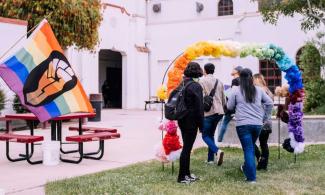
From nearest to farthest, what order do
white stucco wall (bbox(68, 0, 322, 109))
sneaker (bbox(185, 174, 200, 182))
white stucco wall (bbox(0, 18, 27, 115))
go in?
sneaker (bbox(185, 174, 200, 182)) < white stucco wall (bbox(0, 18, 27, 115)) < white stucco wall (bbox(68, 0, 322, 109))

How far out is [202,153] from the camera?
35.4 feet

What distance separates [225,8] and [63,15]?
1334 cm

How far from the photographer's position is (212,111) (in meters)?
8.98

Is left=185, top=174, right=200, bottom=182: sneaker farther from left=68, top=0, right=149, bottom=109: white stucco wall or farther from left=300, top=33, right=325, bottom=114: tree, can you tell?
left=68, top=0, right=149, bottom=109: white stucco wall

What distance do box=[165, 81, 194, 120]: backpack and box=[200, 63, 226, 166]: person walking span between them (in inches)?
58.4

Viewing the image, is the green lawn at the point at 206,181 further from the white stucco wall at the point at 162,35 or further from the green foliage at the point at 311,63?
the white stucco wall at the point at 162,35

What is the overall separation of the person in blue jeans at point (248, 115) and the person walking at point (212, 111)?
123 centimetres

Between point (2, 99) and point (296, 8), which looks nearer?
point (296, 8)

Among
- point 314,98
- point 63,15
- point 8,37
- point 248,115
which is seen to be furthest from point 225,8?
point 248,115

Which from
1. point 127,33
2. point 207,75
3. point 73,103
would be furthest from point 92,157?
point 127,33

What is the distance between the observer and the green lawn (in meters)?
7.01

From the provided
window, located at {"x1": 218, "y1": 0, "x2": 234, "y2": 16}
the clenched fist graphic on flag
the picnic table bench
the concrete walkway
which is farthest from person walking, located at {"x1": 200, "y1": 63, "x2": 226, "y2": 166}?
window, located at {"x1": 218, "y1": 0, "x2": 234, "y2": 16}

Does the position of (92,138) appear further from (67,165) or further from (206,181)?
(206,181)

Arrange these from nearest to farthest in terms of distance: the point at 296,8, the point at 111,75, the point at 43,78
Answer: the point at 43,78 < the point at 296,8 < the point at 111,75
